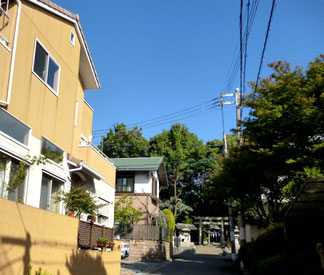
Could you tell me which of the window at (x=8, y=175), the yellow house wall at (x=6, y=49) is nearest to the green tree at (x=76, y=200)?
→ the window at (x=8, y=175)

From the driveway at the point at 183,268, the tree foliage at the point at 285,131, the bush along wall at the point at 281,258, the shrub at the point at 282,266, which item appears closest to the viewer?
the bush along wall at the point at 281,258

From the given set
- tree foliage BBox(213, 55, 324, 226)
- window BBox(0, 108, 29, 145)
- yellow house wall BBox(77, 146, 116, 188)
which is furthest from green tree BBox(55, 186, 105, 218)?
tree foliage BBox(213, 55, 324, 226)

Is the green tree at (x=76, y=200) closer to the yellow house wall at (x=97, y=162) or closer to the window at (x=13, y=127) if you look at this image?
the window at (x=13, y=127)

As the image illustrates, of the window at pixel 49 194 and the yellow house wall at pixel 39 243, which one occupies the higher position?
the window at pixel 49 194

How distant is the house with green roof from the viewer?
29.8m

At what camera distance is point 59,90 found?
11516mm

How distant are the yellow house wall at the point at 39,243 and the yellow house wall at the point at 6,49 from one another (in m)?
3.08

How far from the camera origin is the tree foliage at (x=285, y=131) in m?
13.4

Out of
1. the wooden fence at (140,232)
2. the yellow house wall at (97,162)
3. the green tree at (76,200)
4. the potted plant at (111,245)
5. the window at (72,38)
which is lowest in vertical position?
the potted plant at (111,245)

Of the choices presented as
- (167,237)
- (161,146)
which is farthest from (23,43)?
(161,146)

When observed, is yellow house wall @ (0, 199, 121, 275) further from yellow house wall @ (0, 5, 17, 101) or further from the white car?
the white car

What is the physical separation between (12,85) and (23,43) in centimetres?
147

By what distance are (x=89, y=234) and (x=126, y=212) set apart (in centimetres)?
1763

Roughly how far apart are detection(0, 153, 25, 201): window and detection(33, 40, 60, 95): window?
3027mm
